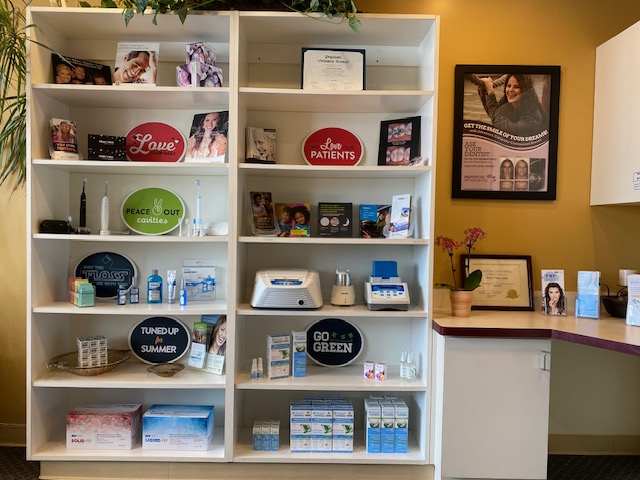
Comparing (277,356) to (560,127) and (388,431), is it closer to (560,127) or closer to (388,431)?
(388,431)

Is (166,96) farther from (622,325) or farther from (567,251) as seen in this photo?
(622,325)

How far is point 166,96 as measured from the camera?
251cm

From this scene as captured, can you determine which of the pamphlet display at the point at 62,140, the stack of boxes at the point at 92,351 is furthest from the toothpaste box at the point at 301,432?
the pamphlet display at the point at 62,140

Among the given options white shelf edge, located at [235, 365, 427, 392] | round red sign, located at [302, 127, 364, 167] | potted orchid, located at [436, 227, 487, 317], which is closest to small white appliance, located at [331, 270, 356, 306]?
white shelf edge, located at [235, 365, 427, 392]

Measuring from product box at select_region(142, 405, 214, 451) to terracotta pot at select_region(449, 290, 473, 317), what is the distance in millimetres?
1370

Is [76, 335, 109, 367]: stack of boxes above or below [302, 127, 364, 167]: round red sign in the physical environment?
below

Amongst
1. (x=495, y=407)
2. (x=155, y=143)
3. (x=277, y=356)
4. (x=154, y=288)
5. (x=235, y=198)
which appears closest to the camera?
(x=495, y=407)

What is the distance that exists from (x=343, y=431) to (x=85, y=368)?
52.4 inches

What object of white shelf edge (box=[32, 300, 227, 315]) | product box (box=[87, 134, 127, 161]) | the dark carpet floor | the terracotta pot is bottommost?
the dark carpet floor

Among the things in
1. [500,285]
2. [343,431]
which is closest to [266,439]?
[343,431]

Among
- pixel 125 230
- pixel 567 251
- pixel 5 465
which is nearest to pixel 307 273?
pixel 125 230

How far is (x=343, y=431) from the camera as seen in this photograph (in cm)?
248

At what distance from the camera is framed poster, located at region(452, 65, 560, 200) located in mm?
2771

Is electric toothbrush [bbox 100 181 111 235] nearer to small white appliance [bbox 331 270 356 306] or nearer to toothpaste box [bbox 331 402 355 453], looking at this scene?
small white appliance [bbox 331 270 356 306]
